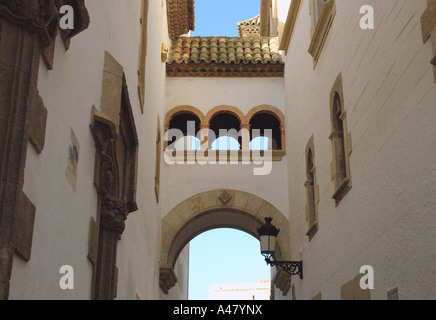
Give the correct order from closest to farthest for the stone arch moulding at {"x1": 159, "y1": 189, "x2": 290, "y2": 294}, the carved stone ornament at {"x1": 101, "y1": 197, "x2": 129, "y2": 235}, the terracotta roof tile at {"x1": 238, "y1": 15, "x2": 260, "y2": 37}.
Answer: the carved stone ornament at {"x1": 101, "y1": 197, "x2": 129, "y2": 235}, the stone arch moulding at {"x1": 159, "y1": 189, "x2": 290, "y2": 294}, the terracotta roof tile at {"x1": 238, "y1": 15, "x2": 260, "y2": 37}

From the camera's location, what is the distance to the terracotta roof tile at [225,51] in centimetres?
1574

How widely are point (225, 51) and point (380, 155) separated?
9.70 metres

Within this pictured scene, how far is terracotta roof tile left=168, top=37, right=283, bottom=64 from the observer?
51.6 feet

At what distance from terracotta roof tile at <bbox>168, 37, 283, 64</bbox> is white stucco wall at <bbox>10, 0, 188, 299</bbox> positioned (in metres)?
5.94

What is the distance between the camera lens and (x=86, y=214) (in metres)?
5.91

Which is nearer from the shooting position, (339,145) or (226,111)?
(339,145)

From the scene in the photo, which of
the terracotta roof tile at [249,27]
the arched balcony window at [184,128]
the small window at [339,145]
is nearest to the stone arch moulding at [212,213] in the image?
the arched balcony window at [184,128]

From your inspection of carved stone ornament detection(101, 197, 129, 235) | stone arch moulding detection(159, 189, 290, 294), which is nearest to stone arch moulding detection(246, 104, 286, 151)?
stone arch moulding detection(159, 189, 290, 294)

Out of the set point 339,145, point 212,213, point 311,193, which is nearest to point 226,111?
point 212,213

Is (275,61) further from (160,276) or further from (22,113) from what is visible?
(22,113)

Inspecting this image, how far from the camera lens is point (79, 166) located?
556 centimetres

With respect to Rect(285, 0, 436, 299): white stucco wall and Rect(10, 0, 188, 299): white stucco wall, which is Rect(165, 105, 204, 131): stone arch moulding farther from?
Rect(10, 0, 188, 299): white stucco wall

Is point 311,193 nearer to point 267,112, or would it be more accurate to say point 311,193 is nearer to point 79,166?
point 267,112

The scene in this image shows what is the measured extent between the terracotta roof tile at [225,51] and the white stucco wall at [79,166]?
5943 mm
